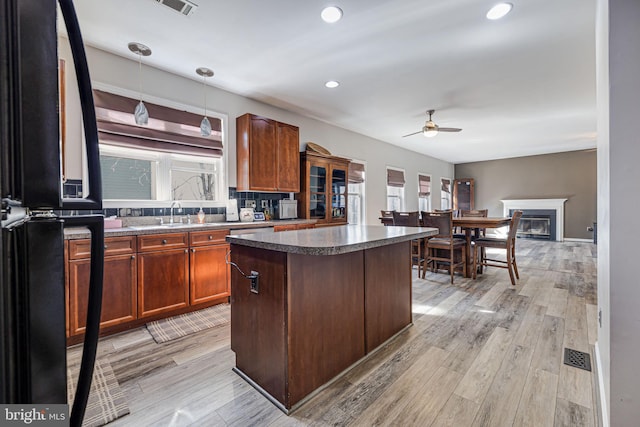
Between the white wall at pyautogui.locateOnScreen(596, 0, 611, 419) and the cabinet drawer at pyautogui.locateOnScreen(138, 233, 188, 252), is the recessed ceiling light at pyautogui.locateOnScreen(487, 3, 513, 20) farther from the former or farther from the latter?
the cabinet drawer at pyautogui.locateOnScreen(138, 233, 188, 252)

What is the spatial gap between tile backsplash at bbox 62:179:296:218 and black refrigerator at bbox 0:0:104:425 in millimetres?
2083

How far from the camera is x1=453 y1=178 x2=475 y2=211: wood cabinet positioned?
9.70 metres

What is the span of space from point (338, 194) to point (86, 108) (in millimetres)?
4423

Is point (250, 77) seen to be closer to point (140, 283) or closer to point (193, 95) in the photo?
point (193, 95)

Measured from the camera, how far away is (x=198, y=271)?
295 cm

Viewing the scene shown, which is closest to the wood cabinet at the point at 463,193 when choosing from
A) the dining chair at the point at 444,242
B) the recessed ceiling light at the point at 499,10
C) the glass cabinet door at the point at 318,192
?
the dining chair at the point at 444,242

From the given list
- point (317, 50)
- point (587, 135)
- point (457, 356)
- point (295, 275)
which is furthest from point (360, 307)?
point (587, 135)

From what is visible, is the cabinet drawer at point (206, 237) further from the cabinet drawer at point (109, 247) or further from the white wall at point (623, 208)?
the white wall at point (623, 208)

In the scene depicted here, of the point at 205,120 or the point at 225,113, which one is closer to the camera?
the point at 205,120

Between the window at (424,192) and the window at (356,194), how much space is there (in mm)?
2783

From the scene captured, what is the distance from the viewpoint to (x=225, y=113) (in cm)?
378

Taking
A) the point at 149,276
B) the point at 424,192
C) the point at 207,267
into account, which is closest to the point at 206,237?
the point at 207,267

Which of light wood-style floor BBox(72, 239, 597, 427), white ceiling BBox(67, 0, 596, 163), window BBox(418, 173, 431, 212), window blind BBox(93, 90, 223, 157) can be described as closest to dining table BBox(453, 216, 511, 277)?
light wood-style floor BBox(72, 239, 597, 427)

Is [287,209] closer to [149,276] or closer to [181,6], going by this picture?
[149,276]
